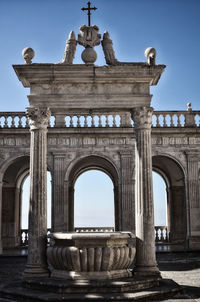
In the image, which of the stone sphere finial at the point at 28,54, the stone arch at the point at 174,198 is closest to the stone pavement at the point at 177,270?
the stone arch at the point at 174,198

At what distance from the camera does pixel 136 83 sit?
10.4 m

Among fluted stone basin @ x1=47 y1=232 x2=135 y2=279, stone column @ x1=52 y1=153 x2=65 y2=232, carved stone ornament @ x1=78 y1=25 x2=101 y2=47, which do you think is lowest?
fluted stone basin @ x1=47 y1=232 x2=135 y2=279

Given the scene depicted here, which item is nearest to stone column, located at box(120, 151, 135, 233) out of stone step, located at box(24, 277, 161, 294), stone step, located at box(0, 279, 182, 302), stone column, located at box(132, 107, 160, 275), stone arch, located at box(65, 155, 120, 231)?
stone arch, located at box(65, 155, 120, 231)

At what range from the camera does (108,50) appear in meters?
10.5

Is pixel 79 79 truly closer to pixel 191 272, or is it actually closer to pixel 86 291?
pixel 86 291

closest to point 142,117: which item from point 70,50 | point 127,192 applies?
point 70,50

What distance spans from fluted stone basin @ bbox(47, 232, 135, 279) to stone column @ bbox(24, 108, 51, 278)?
611 millimetres

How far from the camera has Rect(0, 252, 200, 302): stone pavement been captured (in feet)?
29.9

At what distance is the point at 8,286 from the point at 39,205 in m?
1.86

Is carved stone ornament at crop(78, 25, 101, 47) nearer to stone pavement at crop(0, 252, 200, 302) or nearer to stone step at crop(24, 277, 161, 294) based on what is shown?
stone step at crop(24, 277, 161, 294)

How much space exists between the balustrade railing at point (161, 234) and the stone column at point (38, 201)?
15.5 m

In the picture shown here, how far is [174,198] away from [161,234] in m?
2.24

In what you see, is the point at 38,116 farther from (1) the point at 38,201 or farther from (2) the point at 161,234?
(2) the point at 161,234

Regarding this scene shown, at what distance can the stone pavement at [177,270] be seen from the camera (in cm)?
912
